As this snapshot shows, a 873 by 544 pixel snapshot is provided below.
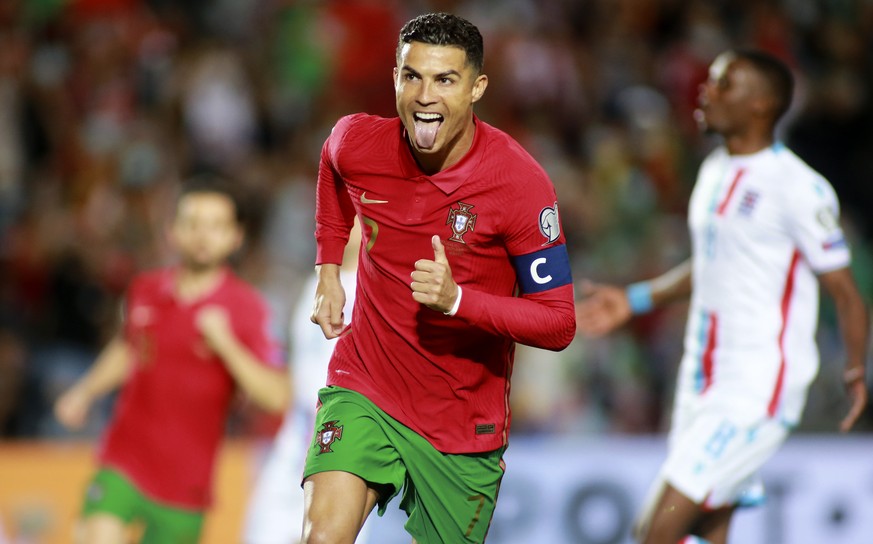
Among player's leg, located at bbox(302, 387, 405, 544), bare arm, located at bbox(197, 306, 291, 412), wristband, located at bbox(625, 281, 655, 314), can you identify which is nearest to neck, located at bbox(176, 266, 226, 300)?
bare arm, located at bbox(197, 306, 291, 412)

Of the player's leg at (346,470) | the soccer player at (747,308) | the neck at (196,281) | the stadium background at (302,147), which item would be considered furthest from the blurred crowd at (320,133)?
the player's leg at (346,470)

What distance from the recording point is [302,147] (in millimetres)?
11445

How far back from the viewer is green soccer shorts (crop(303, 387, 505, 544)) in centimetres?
450

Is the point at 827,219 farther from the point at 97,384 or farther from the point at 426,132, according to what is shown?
the point at 97,384

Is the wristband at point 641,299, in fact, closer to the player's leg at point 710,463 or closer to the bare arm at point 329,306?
the player's leg at point 710,463

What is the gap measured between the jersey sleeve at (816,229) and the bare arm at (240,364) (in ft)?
8.77

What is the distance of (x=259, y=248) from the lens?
1073cm

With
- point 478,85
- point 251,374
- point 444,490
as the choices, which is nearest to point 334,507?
point 444,490

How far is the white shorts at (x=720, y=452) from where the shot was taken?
5676 mm

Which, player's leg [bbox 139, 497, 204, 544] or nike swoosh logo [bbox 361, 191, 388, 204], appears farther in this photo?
player's leg [bbox 139, 497, 204, 544]

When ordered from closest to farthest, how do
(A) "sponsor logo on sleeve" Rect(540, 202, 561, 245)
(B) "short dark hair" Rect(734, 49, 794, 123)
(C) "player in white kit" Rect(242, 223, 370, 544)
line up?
(A) "sponsor logo on sleeve" Rect(540, 202, 561, 245) < (B) "short dark hair" Rect(734, 49, 794, 123) < (C) "player in white kit" Rect(242, 223, 370, 544)

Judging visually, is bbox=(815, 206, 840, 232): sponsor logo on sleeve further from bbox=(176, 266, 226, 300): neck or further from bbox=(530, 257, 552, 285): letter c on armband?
bbox=(176, 266, 226, 300): neck

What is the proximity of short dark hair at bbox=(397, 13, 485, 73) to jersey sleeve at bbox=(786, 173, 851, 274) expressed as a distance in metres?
1.96

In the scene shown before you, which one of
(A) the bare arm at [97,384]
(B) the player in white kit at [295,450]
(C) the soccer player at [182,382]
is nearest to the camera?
(C) the soccer player at [182,382]
